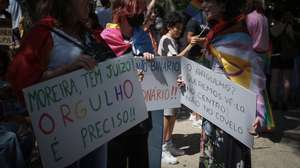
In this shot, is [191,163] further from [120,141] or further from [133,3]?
[133,3]

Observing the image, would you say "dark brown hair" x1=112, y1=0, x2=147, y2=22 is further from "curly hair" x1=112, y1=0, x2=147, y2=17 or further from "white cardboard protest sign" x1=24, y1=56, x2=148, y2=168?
"white cardboard protest sign" x1=24, y1=56, x2=148, y2=168

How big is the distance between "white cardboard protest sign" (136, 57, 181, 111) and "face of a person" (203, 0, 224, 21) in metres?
0.73

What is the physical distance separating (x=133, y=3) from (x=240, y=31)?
82 cm

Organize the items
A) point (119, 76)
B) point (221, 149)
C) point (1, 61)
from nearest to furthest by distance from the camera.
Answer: point (119, 76) < point (221, 149) < point (1, 61)

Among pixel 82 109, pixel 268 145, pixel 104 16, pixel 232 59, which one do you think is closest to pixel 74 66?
pixel 82 109

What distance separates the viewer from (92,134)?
264 cm

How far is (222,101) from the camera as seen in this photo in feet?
10.5

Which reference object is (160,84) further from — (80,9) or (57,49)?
(57,49)

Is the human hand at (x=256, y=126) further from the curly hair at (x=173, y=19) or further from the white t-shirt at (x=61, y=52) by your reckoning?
the curly hair at (x=173, y=19)

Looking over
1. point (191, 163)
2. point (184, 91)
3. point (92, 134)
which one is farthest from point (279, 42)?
point (92, 134)

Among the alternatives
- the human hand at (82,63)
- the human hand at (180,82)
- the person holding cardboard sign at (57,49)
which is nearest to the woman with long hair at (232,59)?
the human hand at (180,82)

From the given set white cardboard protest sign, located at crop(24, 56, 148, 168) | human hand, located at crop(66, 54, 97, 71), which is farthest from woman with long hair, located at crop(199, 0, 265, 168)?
human hand, located at crop(66, 54, 97, 71)

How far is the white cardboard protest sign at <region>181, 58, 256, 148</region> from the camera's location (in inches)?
120

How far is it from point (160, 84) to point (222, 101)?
80 cm
